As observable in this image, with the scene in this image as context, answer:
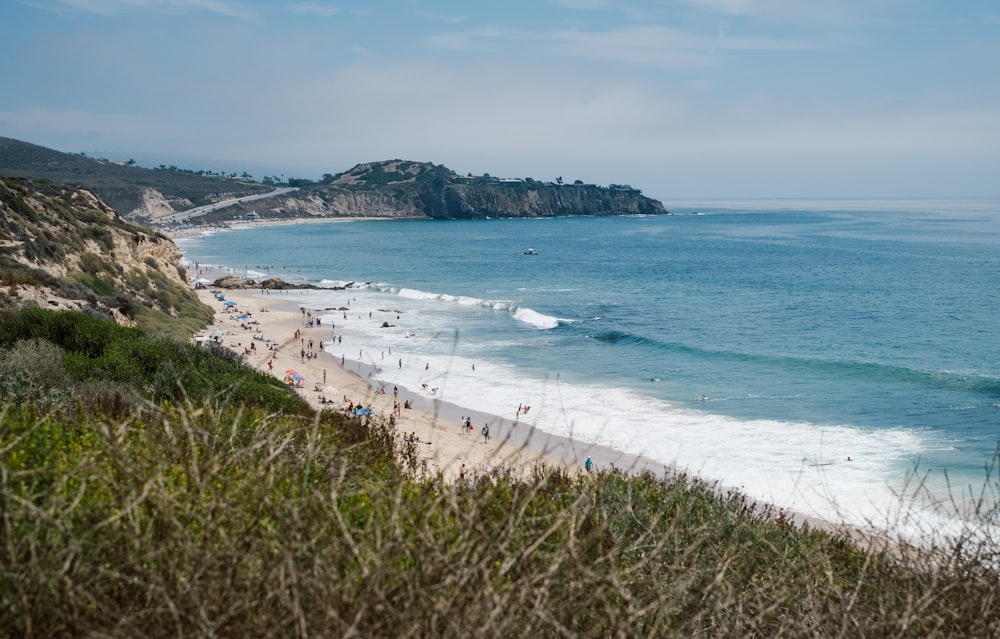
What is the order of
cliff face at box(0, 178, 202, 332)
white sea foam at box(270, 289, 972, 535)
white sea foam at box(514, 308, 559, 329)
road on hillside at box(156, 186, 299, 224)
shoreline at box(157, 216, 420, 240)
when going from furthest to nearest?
1. road on hillside at box(156, 186, 299, 224)
2. shoreline at box(157, 216, 420, 240)
3. white sea foam at box(514, 308, 559, 329)
4. cliff face at box(0, 178, 202, 332)
5. white sea foam at box(270, 289, 972, 535)

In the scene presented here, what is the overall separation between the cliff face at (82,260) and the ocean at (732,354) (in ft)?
35.2

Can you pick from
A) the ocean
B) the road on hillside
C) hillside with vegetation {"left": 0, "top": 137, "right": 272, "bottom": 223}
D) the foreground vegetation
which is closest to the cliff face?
the ocean

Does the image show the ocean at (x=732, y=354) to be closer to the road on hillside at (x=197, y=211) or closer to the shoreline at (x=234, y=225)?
the shoreline at (x=234, y=225)

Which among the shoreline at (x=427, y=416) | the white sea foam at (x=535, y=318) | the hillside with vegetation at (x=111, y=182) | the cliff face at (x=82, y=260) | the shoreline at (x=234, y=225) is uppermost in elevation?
the hillside with vegetation at (x=111, y=182)

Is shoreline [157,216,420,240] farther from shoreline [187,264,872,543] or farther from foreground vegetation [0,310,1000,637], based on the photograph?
foreground vegetation [0,310,1000,637]

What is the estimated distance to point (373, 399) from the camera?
102 ft

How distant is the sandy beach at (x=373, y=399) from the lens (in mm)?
23766

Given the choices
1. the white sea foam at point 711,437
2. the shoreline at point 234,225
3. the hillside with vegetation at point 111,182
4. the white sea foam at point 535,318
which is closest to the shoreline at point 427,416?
the white sea foam at point 711,437

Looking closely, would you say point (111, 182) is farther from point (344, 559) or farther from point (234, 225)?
point (344, 559)

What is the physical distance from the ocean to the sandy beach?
1.13 m

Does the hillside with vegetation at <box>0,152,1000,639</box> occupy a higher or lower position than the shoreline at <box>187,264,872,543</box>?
higher

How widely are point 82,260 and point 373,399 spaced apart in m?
18.4

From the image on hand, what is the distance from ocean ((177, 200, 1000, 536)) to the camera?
80.0ft

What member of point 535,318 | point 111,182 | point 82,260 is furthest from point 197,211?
point 82,260
